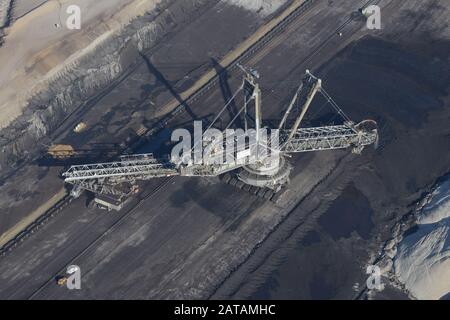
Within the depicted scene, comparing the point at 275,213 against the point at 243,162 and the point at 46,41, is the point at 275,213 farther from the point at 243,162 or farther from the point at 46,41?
the point at 46,41

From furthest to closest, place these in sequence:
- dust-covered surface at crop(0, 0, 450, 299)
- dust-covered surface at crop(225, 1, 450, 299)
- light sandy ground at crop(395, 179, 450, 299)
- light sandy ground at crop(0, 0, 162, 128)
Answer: light sandy ground at crop(0, 0, 162, 128) < dust-covered surface at crop(0, 0, 450, 299) < dust-covered surface at crop(225, 1, 450, 299) < light sandy ground at crop(395, 179, 450, 299)

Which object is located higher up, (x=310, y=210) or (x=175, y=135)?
(x=175, y=135)

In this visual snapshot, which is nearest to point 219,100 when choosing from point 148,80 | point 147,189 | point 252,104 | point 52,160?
point 252,104

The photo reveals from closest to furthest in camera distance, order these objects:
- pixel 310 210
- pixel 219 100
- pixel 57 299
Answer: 1. pixel 57 299
2. pixel 310 210
3. pixel 219 100

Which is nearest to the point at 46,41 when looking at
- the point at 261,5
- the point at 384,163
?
the point at 261,5

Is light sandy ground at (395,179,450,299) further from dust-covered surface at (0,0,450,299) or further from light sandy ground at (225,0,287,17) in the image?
light sandy ground at (225,0,287,17)

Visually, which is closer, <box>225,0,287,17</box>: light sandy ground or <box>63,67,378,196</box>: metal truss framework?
<box>63,67,378,196</box>: metal truss framework

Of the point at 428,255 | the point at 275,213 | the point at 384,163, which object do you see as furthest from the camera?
the point at 384,163

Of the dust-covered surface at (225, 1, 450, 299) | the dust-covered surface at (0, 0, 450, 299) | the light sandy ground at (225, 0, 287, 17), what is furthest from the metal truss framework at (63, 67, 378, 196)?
the light sandy ground at (225, 0, 287, 17)

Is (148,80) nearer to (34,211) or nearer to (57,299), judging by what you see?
(34,211)
